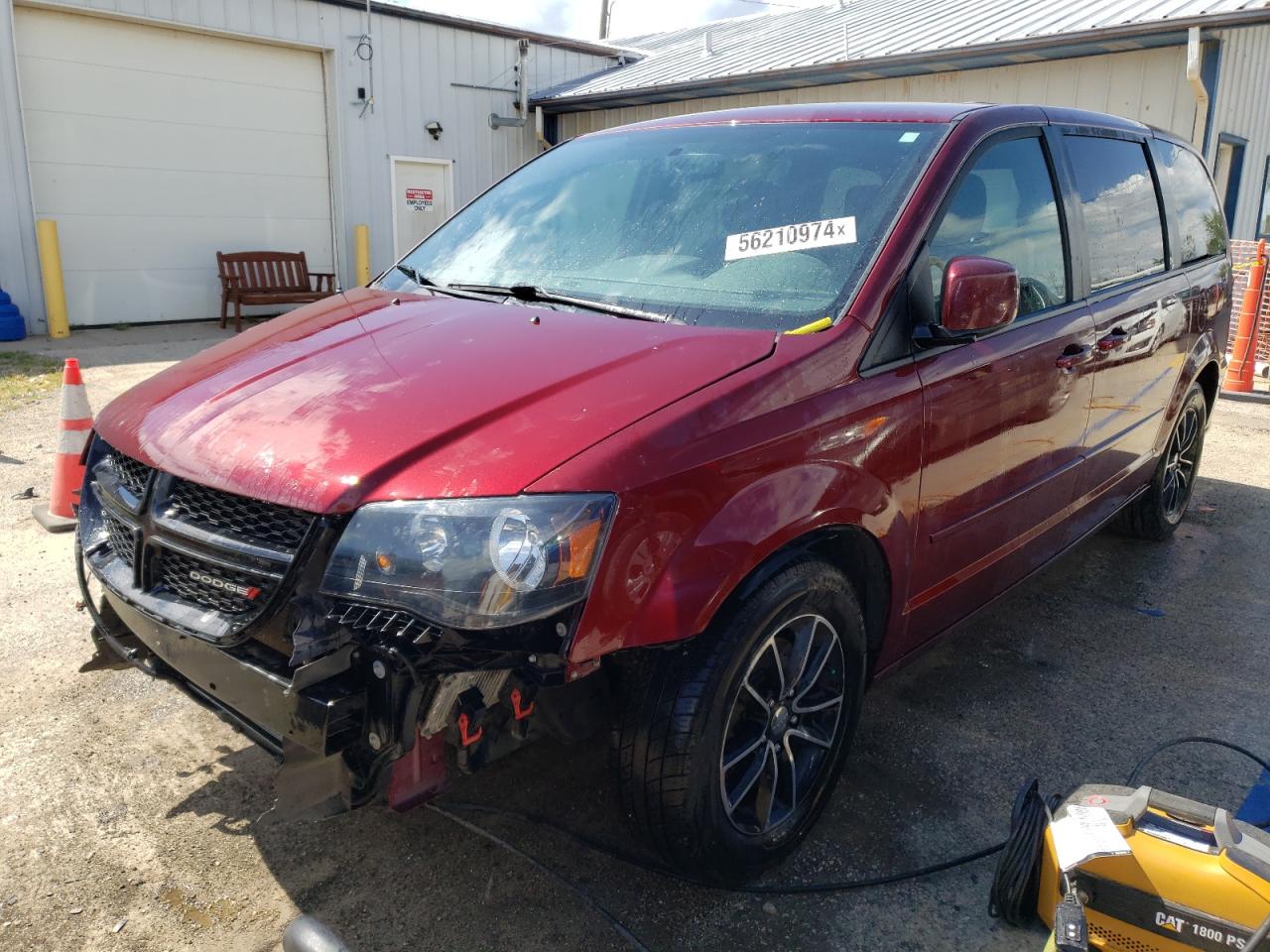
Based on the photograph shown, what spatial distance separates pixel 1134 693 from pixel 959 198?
1936 mm

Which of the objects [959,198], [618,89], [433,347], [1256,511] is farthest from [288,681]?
[618,89]

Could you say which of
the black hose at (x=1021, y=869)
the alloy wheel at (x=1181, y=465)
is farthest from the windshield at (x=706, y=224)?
the alloy wheel at (x=1181, y=465)

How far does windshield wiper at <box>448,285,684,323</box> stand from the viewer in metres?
2.65

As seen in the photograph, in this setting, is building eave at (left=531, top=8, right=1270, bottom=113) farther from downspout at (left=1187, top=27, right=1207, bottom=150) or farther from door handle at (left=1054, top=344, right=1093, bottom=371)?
door handle at (left=1054, top=344, right=1093, bottom=371)

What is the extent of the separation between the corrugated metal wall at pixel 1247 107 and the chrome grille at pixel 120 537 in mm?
10158

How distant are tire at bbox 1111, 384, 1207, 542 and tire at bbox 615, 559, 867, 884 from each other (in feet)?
9.56

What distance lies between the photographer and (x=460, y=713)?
6.47 ft

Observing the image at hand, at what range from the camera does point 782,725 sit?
8.09ft

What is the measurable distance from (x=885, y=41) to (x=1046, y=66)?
198cm

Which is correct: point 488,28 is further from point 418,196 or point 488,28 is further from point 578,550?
point 578,550

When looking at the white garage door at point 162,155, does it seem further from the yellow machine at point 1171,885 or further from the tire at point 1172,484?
the yellow machine at point 1171,885

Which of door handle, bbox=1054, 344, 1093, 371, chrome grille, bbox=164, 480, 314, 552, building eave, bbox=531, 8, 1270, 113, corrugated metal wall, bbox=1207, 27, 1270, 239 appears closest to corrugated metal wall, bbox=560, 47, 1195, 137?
building eave, bbox=531, 8, 1270, 113

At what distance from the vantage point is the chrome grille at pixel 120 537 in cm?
238

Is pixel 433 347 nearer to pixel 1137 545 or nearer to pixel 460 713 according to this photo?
pixel 460 713
